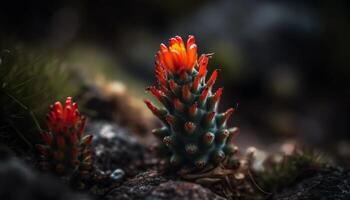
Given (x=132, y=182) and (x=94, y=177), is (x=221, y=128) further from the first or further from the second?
(x=94, y=177)

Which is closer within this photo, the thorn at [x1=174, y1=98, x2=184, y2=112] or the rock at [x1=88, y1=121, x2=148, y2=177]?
the thorn at [x1=174, y1=98, x2=184, y2=112]

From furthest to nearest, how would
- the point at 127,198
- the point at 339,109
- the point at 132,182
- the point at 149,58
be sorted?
the point at 149,58, the point at 339,109, the point at 132,182, the point at 127,198

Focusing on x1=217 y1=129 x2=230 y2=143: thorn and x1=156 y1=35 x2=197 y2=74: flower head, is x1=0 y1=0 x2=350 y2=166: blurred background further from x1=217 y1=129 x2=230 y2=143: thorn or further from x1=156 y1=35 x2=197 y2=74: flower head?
x1=156 y1=35 x2=197 y2=74: flower head

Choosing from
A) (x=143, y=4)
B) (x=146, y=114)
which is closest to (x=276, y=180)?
(x=146, y=114)

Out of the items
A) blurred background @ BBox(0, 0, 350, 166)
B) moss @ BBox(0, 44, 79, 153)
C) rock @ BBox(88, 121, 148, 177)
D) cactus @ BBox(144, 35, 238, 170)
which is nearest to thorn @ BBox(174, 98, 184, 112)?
cactus @ BBox(144, 35, 238, 170)

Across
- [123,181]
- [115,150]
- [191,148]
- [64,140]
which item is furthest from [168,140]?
[115,150]

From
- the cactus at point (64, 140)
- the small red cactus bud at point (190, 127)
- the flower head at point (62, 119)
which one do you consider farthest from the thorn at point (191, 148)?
the flower head at point (62, 119)
